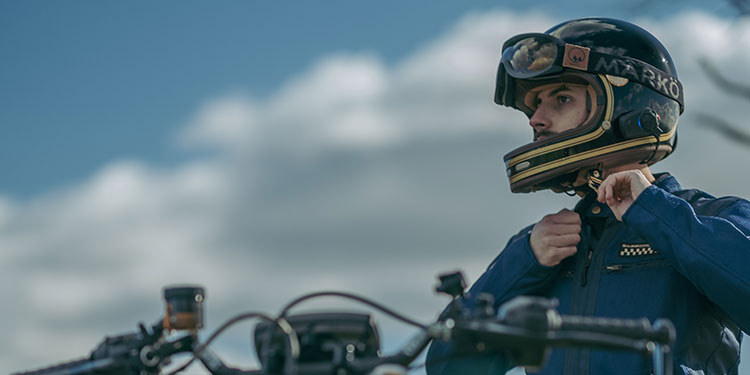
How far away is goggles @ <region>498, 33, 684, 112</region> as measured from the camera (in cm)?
490

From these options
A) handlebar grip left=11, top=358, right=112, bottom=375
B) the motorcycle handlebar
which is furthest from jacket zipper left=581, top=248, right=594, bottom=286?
handlebar grip left=11, top=358, right=112, bottom=375

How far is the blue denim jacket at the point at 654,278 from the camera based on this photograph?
394 centimetres

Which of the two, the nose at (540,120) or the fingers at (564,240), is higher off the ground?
the nose at (540,120)

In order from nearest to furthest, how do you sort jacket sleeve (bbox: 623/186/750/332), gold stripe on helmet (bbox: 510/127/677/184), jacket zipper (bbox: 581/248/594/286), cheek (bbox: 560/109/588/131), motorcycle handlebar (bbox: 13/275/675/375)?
motorcycle handlebar (bbox: 13/275/675/375) → jacket sleeve (bbox: 623/186/750/332) → jacket zipper (bbox: 581/248/594/286) → gold stripe on helmet (bbox: 510/127/677/184) → cheek (bbox: 560/109/588/131)

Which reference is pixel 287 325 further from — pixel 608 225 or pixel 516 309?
pixel 608 225

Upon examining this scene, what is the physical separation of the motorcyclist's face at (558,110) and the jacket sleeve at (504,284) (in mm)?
554

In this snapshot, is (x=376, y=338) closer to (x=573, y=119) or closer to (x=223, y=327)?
(x=223, y=327)

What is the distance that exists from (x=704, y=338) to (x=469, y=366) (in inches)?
39.0

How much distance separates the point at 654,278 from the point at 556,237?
1.52 ft

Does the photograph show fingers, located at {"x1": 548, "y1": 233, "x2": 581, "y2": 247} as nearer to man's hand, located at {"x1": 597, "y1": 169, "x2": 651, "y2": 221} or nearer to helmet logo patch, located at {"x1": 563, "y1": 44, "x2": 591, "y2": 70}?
man's hand, located at {"x1": 597, "y1": 169, "x2": 651, "y2": 221}

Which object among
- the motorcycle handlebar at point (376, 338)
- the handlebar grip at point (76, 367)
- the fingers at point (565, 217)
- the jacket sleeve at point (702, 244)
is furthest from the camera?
the fingers at point (565, 217)

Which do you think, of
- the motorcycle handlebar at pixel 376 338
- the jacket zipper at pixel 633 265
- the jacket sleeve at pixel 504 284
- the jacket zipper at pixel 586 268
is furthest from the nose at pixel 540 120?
the motorcycle handlebar at pixel 376 338

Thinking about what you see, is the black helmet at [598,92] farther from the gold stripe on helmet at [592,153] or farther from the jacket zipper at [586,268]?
the jacket zipper at [586,268]

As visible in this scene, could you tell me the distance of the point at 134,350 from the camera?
9.47 ft
